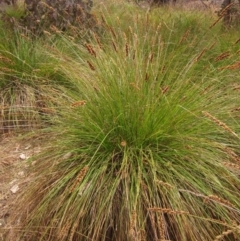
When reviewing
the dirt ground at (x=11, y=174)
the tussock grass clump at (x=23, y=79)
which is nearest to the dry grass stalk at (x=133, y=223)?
the dirt ground at (x=11, y=174)

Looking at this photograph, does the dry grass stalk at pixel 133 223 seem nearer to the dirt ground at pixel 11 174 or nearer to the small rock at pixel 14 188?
the dirt ground at pixel 11 174

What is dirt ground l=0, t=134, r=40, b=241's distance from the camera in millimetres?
2410

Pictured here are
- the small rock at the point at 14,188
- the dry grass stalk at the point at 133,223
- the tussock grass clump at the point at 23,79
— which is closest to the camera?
the dry grass stalk at the point at 133,223

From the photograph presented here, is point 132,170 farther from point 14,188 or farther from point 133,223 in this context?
point 14,188

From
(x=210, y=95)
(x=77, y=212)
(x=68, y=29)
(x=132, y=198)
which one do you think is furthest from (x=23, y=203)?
(x=68, y=29)

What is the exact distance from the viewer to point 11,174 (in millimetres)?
2746

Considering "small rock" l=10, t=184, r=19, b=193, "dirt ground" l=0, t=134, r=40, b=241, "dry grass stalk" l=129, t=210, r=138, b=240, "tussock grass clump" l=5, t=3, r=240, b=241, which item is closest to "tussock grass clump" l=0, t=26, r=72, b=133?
"dirt ground" l=0, t=134, r=40, b=241

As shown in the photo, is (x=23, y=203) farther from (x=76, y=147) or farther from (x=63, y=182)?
(x=76, y=147)

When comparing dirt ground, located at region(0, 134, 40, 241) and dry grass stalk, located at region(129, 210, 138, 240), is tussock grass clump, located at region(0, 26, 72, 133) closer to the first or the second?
dirt ground, located at region(0, 134, 40, 241)

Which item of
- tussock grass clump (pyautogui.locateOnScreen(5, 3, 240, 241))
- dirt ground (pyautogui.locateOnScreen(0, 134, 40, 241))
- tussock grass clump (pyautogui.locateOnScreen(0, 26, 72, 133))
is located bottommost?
dirt ground (pyautogui.locateOnScreen(0, 134, 40, 241))

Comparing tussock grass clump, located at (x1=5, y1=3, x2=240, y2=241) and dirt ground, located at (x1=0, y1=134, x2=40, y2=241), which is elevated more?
tussock grass clump, located at (x1=5, y1=3, x2=240, y2=241)

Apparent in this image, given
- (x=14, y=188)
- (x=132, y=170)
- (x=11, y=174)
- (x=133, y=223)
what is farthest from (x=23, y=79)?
(x=133, y=223)

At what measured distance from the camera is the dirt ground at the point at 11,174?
2.41 meters

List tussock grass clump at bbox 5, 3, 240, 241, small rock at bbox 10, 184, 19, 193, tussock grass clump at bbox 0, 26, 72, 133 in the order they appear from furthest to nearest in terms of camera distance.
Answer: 1. tussock grass clump at bbox 0, 26, 72, 133
2. small rock at bbox 10, 184, 19, 193
3. tussock grass clump at bbox 5, 3, 240, 241
